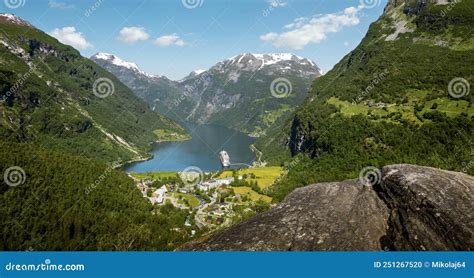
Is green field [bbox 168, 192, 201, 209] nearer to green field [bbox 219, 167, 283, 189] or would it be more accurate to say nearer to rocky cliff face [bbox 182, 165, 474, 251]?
green field [bbox 219, 167, 283, 189]

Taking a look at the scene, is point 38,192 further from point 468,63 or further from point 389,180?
point 468,63

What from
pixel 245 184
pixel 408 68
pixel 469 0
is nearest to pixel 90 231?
pixel 245 184

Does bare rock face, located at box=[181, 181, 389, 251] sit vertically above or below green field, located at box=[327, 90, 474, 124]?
below

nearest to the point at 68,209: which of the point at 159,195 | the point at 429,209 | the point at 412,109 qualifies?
the point at 159,195

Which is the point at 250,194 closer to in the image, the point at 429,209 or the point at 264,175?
the point at 264,175

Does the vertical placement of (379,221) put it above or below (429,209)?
below

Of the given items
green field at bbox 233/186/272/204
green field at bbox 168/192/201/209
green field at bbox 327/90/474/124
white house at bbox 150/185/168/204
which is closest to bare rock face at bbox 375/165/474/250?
green field at bbox 233/186/272/204
